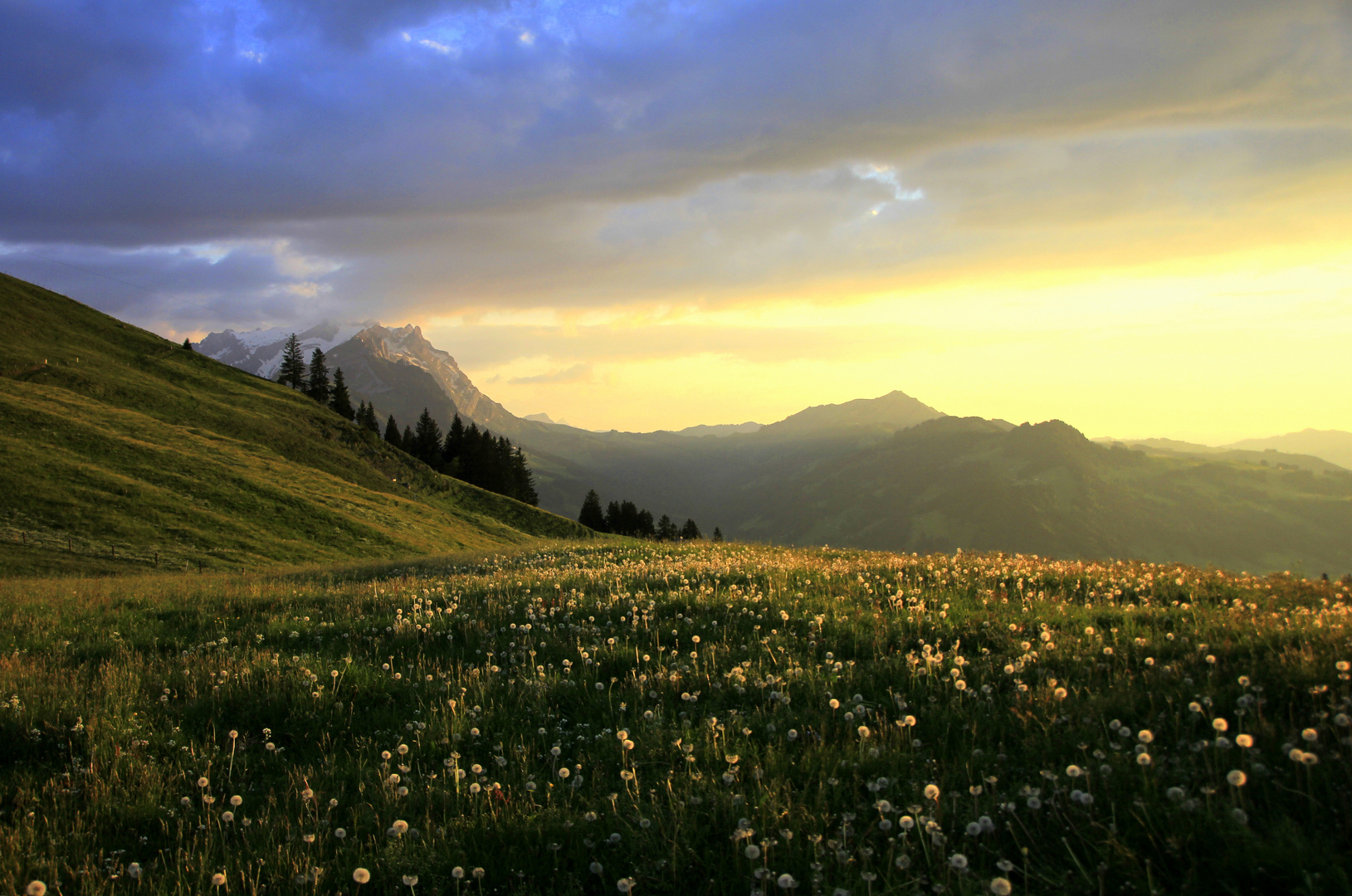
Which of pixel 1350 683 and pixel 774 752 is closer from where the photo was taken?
pixel 1350 683

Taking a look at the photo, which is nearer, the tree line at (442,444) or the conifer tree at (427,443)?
the tree line at (442,444)

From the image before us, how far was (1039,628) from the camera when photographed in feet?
22.0

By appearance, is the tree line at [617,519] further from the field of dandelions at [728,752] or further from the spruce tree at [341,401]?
the field of dandelions at [728,752]

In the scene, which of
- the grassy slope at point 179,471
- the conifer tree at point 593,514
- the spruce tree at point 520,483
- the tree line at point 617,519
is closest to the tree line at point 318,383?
the grassy slope at point 179,471

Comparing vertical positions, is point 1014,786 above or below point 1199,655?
below

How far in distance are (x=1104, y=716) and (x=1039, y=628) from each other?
251 centimetres

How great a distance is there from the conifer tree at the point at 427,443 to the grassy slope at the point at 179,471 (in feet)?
75.4

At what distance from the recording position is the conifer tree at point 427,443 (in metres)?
113

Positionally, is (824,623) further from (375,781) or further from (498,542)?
(498,542)

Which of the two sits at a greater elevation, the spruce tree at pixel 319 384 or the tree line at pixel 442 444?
the spruce tree at pixel 319 384

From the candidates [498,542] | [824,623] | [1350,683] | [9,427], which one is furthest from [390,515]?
[1350,683]

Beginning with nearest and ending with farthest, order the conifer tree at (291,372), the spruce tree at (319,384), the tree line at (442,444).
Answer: the tree line at (442,444) → the spruce tree at (319,384) → the conifer tree at (291,372)

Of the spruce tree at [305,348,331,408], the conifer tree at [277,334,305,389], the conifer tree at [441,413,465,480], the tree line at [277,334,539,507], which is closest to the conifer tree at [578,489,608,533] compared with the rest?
the tree line at [277,334,539,507]

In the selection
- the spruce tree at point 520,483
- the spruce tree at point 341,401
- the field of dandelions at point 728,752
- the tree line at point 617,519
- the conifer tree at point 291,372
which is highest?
the conifer tree at point 291,372
